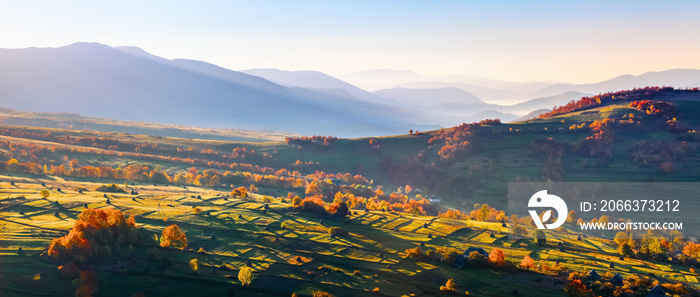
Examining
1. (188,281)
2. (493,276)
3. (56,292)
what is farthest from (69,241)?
(493,276)

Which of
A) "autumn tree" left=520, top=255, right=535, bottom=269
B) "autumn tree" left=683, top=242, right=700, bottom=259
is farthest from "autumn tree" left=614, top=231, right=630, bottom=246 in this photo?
"autumn tree" left=520, top=255, right=535, bottom=269

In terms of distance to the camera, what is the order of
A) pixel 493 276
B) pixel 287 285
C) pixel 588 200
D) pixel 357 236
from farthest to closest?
pixel 588 200
pixel 357 236
pixel 493 276
pixel 287 285

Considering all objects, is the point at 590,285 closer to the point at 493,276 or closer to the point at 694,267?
the point at 493,276

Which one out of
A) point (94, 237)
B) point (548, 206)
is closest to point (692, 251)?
point (548, 206)

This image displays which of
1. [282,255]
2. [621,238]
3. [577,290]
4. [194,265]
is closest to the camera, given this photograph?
[577,290]

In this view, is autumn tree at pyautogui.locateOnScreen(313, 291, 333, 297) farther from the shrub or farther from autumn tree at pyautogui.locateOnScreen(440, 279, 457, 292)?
the shrub

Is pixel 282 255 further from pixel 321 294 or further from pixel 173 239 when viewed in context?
pixel 173 239
